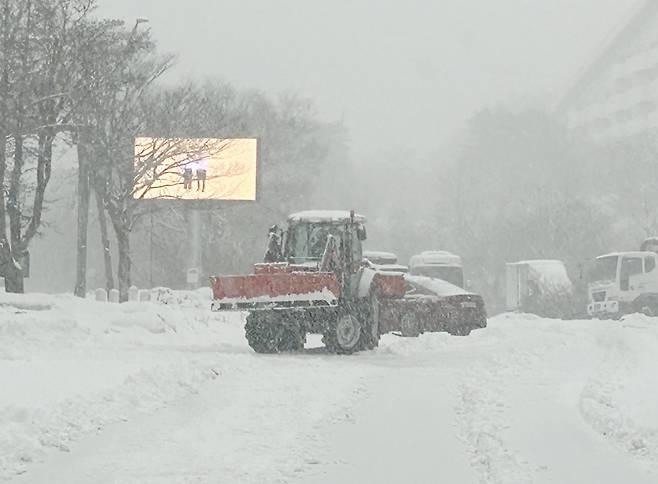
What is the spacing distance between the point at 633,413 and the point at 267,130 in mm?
56939

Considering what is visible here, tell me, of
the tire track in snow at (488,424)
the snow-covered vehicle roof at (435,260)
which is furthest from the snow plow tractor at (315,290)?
the snow-covered vehicle roof at (435,260)

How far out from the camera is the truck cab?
37.0 m

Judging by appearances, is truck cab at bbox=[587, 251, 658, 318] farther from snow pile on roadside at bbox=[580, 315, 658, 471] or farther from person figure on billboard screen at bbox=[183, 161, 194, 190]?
→ snow pile on roadside at bbox=[580, 315, 658, 471]

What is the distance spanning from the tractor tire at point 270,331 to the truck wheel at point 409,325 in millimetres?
3518

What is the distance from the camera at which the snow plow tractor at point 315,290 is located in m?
19.7

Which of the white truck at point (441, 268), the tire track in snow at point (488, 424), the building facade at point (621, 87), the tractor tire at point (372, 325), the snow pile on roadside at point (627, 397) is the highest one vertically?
the building facade at point (621, 87)

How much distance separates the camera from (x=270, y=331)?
67.1 ft

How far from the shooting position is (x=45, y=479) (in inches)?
296

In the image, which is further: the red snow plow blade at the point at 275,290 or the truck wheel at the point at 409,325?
the truck wheel at the point at 409,325

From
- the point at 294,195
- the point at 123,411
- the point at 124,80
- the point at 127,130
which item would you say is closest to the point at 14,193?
the point at 124,80

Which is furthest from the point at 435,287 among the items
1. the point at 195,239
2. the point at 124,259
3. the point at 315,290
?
the point at 195,239

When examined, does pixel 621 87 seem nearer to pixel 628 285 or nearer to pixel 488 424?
pixel 628 285

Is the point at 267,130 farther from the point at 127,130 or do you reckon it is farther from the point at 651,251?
the point at 651,251

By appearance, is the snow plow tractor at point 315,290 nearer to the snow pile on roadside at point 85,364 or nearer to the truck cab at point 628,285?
the snow pile on roadside at point 85,364
